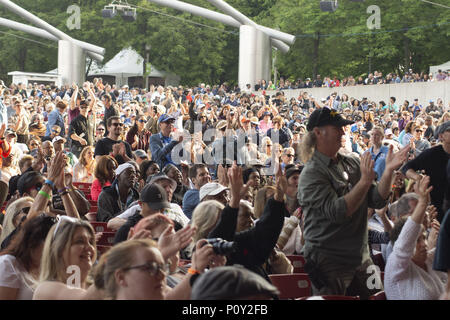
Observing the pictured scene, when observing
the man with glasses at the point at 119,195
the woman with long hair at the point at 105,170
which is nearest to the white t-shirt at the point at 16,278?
the man with glasses at the point at 119,195

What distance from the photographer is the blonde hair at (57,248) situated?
4672mm

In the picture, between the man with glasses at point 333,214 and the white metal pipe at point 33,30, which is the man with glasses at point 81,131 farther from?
the white metal pipe at point 33,30

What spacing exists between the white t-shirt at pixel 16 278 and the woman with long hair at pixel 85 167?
749 cm

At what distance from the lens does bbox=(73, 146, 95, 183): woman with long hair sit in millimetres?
12438

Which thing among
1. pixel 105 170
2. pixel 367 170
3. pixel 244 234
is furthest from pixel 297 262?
pixel 105 170

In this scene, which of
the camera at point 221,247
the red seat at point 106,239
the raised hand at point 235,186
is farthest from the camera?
the red seat at point 106,239

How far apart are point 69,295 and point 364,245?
208 cm

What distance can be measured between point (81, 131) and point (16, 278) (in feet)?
34.8

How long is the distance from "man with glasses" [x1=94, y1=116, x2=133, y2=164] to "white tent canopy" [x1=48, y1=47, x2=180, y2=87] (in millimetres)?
41202

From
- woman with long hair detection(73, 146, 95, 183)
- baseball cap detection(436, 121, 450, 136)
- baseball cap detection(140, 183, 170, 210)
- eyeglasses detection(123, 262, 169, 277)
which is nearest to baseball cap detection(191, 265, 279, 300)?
eyeglasses detection(123, 262, 169, 277)

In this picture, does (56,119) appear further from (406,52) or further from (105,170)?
(406,52)

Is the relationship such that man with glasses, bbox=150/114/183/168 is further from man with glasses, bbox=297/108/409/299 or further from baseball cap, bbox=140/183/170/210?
A: man with glasses, bbox=297/108/409/299

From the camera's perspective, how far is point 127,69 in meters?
53.3
